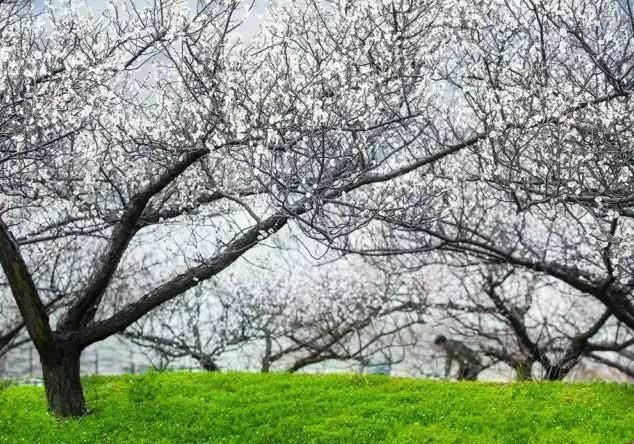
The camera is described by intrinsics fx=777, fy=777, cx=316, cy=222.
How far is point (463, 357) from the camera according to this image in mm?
22500

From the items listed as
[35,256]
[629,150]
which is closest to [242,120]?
[629,150]

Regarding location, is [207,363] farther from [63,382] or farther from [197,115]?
[197,115]

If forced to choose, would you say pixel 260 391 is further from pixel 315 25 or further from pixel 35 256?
pixel 35 256

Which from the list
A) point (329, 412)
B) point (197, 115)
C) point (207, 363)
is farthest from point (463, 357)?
point (197, 115)

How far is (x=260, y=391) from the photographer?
1289 cm

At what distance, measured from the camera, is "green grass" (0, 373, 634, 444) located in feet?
33.6

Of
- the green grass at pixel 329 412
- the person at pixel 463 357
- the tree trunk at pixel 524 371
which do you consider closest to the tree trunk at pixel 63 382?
the green grass at pixel 329 412

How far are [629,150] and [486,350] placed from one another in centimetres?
1225

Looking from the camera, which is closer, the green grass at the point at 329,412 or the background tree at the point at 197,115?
the background tree at the point at 197,115

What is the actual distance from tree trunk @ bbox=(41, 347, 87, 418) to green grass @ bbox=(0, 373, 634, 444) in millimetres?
243

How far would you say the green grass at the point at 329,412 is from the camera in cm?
1023

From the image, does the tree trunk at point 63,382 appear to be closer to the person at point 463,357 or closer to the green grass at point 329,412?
the green grass at point 329,412

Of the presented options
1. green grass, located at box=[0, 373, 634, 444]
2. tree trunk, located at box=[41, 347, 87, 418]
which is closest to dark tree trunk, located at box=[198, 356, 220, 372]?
green grass, located at box=[0, 373, 634, 444]

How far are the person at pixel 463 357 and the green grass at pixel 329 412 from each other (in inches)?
355
